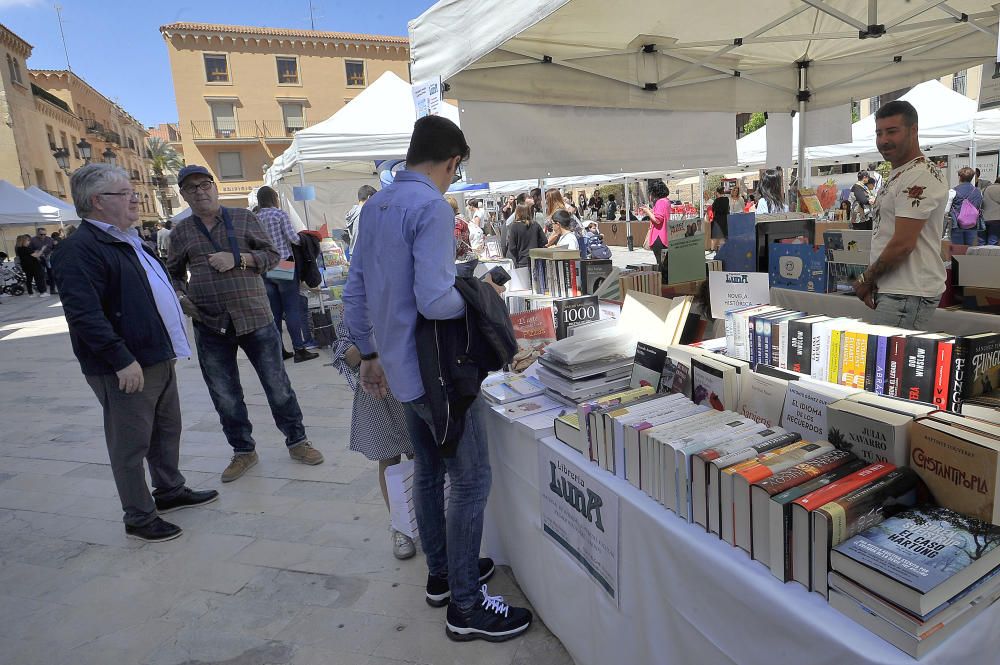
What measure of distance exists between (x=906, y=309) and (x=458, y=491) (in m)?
2.12

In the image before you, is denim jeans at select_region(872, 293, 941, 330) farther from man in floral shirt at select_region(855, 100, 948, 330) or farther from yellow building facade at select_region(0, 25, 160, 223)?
yellow building facade at select_region(0, 25, 160, 223)

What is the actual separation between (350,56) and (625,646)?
39961 millimetres

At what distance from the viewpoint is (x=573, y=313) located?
9.07ft

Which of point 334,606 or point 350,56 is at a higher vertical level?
point 350,56

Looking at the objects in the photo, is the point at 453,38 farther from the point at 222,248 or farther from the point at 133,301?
the point at 133,301

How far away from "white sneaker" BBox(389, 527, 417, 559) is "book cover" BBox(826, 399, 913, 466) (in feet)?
6.05

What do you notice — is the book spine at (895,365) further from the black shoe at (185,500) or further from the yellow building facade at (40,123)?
the yellow building facade at (40,123)

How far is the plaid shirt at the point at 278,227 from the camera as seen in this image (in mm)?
5523

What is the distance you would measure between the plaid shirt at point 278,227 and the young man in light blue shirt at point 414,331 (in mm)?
3860

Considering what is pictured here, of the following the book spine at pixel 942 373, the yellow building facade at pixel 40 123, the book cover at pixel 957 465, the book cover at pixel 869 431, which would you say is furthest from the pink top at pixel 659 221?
the yellow building facade at pixel 40 123

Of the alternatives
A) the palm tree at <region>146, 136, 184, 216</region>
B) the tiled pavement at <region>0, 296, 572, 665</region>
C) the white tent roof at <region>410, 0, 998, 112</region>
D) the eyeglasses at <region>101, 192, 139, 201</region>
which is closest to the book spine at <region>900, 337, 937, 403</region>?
the tiled pavement at <region>0, 296, 572, 665</region>

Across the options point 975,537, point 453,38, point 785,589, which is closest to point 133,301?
point 453,38

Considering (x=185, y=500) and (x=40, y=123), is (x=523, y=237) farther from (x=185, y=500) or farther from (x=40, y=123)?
(x=40, y=123)

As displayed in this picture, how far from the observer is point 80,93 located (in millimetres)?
39938
